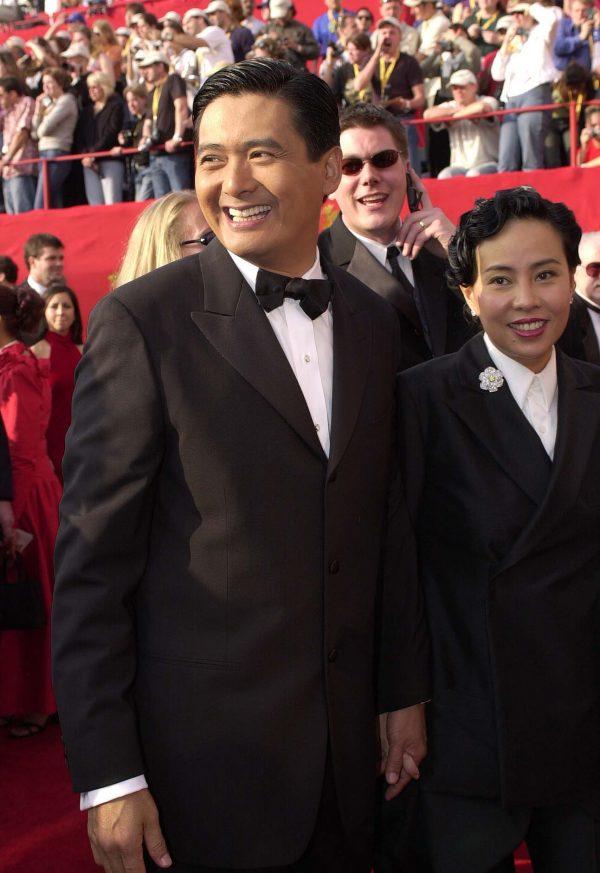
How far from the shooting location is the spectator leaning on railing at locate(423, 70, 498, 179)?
9.05 meters

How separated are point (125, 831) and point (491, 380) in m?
1.14

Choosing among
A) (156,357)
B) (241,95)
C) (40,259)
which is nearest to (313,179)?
(241,95)

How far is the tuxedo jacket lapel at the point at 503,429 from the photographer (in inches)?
81.7

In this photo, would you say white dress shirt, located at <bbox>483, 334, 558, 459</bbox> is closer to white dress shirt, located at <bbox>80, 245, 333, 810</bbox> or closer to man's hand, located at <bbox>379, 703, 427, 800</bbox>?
white dress shirt, located at <bbox>80, 245, 333, 810</bbox>

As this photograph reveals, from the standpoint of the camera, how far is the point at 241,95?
5.87 feet

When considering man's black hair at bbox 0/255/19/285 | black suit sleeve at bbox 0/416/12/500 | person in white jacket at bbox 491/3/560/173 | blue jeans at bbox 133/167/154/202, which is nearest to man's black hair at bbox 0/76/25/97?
blue jeans at bbox 133/167/154/202

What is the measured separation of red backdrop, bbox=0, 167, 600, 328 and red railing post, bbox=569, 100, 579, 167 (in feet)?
0.81

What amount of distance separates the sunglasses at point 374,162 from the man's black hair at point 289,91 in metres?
1.26

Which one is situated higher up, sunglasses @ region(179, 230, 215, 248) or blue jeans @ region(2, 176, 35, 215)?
blue jeans @ region(2, 176, 35, 215)

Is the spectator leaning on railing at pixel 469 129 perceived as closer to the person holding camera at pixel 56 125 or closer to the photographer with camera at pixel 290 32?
the photographer with camera at pixel 290 32

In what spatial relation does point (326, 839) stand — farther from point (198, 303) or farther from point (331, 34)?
point (331, 34)

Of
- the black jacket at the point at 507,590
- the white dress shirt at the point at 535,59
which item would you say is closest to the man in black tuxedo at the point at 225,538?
the black jacket at the point at 507,590

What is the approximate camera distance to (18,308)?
4.78m

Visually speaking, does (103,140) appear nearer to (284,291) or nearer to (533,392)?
(533,392)
